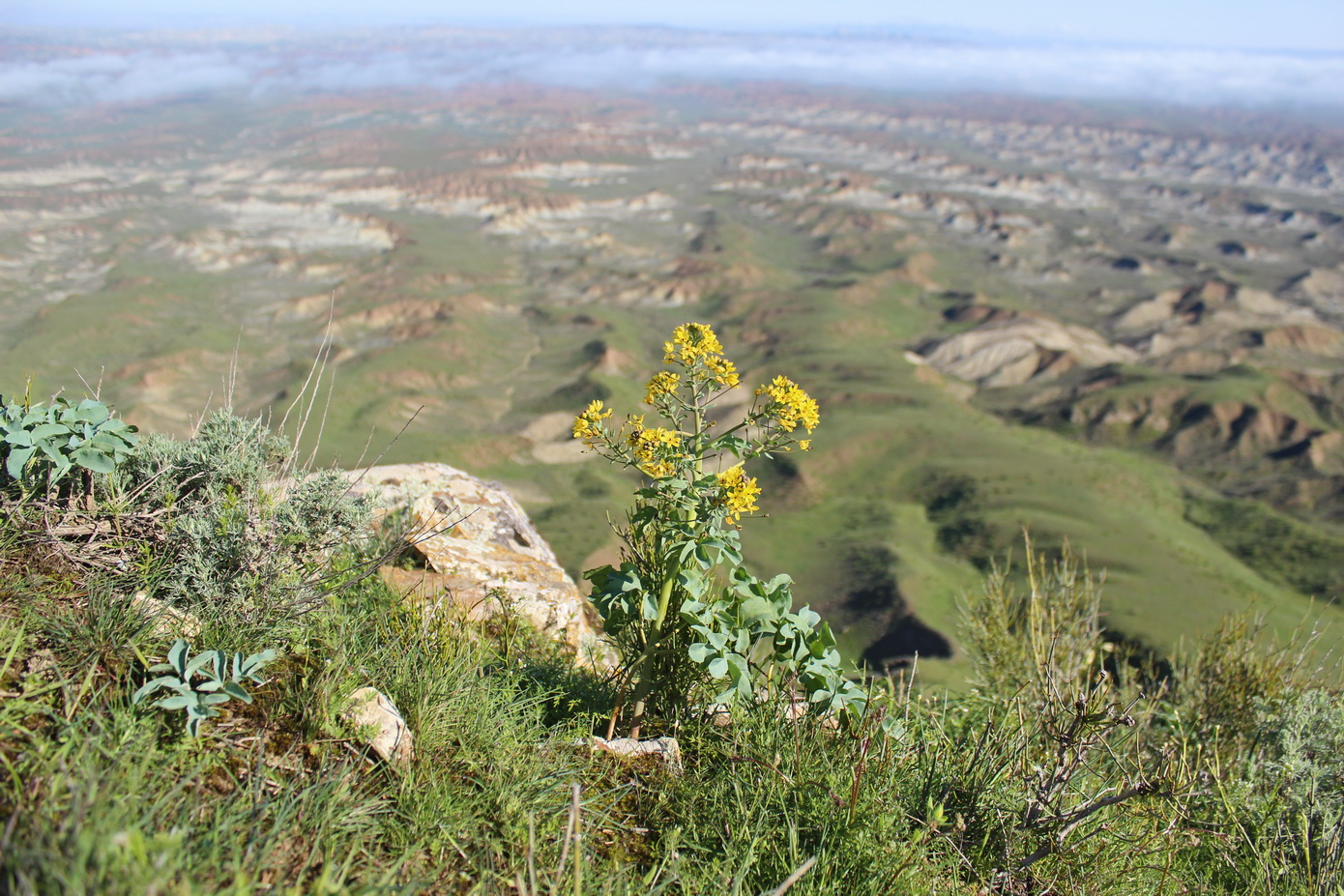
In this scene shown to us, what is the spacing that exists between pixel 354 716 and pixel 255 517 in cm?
150

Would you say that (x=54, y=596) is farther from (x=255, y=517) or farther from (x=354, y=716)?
(x=354, y=716)

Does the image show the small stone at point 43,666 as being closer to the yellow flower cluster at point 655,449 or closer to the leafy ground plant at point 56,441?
the leafy ground plant at point 56,441

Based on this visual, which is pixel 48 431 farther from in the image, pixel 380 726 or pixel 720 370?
pixel 720 370

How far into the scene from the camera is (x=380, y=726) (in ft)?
10.1

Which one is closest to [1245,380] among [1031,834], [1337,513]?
[1337,513]

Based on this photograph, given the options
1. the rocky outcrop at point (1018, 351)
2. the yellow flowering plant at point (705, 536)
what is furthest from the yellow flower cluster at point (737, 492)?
the rocky outcrop at point (1018, 351)

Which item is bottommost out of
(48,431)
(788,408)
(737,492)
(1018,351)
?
(1018,351)

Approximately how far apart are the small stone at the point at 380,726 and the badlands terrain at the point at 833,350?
7.10ft

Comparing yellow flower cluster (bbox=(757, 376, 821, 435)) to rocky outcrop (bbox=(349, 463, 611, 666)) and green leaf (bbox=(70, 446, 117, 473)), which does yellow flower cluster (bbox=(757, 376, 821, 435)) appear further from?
green leaf (bbox=(70, 446, 117, 473))

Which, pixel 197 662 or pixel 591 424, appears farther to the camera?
pixel 591 424

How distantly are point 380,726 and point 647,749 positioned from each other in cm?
121

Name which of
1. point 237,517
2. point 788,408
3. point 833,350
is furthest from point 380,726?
point 833,350

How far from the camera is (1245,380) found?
8075 cm

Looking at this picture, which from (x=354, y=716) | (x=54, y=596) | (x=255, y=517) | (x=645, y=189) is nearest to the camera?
(x=354, y=716)
